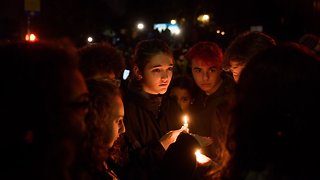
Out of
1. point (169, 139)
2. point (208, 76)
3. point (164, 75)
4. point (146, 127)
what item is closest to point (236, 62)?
point (164, 75)

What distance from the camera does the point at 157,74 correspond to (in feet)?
14.1

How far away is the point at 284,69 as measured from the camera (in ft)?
6.77

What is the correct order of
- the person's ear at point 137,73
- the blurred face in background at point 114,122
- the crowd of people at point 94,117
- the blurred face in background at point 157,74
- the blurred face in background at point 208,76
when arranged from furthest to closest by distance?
the blurred face in background at point 208,76
the person's ear at point 137,73
the blurred face in background at point 157,74
the blurred face in background at point 114,122
the crowd of people at point 94,117

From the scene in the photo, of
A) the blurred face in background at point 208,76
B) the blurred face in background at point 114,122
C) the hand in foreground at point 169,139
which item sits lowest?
the hand in foreground at point 169,139

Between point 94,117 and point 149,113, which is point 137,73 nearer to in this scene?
point 149,113

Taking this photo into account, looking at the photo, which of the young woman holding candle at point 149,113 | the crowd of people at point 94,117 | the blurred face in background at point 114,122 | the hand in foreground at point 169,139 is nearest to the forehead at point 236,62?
the young woman holding candle at point 149,113

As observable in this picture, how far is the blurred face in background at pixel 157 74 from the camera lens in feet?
14.0

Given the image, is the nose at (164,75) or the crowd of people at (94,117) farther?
the nose at (164,75)

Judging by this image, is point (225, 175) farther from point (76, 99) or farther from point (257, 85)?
point (76, 99)

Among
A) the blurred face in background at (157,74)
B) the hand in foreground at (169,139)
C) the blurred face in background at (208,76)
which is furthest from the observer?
the blurred face in background at (208,76)

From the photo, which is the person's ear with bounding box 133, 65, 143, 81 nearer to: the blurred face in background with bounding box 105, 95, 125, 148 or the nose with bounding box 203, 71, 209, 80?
the nose with bounding box 203, 71, 209, 80

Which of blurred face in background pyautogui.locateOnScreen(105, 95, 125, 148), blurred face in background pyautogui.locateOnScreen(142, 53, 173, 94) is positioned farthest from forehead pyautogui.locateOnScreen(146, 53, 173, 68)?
blurred face in background pyautogui.locateOnScreen(105, 95, 125, 148)

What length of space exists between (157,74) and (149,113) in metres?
0.46

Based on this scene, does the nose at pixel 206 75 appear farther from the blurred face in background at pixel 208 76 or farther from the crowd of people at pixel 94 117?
the crowd of people at pixel 94 117
